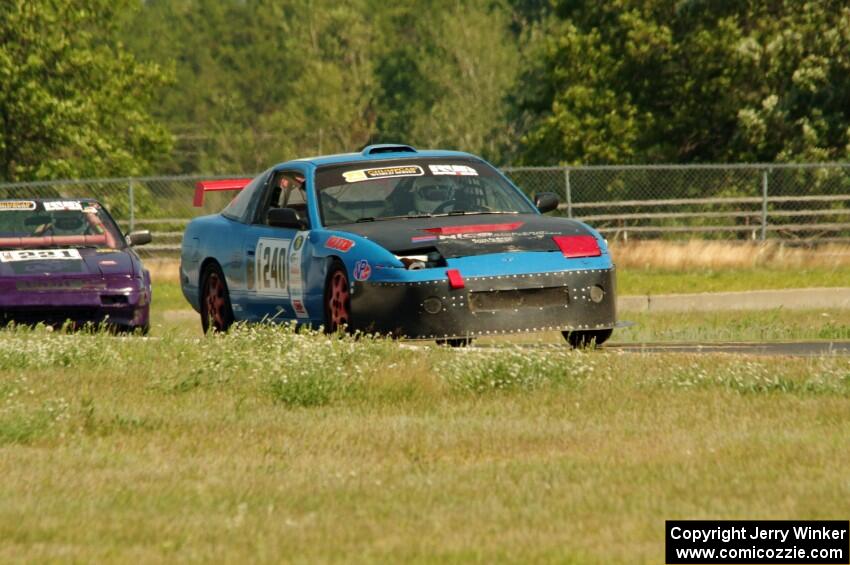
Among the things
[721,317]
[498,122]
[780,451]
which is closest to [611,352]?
[780,451]

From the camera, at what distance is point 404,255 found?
11.9 metres

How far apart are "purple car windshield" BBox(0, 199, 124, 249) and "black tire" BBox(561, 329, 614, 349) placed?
5420mm

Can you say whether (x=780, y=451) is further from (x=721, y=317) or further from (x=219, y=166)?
(x=219, y=166)

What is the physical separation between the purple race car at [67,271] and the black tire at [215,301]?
0.83m

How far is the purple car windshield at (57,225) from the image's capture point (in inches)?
636

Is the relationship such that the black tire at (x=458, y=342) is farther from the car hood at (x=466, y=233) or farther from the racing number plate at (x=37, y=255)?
the racing number plate at (x=37, y=255)

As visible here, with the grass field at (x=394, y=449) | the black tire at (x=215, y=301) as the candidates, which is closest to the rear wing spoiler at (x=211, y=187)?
the black tire at (x=215, y=301)

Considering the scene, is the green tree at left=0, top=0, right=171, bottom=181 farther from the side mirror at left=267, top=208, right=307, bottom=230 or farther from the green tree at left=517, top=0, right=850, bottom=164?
the side mirror at left=267, top=208, right=307, bottom=230

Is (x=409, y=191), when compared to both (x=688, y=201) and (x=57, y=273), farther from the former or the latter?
(x=688, y=201)

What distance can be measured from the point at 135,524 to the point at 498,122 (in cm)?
7054

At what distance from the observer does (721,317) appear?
718 inches

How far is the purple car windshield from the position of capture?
53.0ft

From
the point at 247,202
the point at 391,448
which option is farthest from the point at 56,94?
the point at 391,448

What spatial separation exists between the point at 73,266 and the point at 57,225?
1086 millimetres
